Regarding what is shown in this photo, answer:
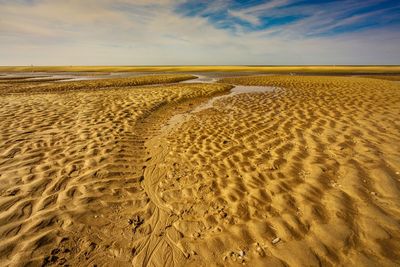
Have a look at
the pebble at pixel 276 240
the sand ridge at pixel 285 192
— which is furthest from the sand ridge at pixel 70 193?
the pebble at pixel 276 240

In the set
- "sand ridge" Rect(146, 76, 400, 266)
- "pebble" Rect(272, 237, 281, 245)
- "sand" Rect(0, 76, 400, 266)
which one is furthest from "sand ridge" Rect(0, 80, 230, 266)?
"pebble" Rect(272, 237, 281, 245)

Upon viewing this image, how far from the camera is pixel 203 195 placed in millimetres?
4816

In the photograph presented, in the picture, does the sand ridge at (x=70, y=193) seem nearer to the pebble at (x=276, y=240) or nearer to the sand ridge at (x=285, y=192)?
the sand ridge at (x=285, y=192)

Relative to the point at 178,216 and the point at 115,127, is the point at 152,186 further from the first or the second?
the point at 115,127

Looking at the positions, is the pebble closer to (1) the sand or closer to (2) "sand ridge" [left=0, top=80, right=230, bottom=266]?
(1) the sand

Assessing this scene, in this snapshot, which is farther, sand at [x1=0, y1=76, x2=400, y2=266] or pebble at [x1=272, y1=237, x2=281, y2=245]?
pebble at [x1=272, y1=237, x2=281, y2=245]

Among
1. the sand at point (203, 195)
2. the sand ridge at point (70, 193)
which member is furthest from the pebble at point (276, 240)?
the sand ridge at point (70, 193)

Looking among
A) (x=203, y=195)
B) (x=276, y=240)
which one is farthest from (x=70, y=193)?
(x=276, y=240)

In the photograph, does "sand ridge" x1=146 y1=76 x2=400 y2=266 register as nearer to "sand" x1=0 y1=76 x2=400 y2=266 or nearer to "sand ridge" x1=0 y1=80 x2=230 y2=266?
"sand" x1=0 y1=76 x2=400 y2=266

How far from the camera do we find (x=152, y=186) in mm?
5293

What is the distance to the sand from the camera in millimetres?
3375

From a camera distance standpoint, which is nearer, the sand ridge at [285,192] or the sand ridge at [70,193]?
the sand ridge at [285,192]

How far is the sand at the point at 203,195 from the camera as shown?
338 cm

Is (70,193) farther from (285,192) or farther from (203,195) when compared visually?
(285,192)
